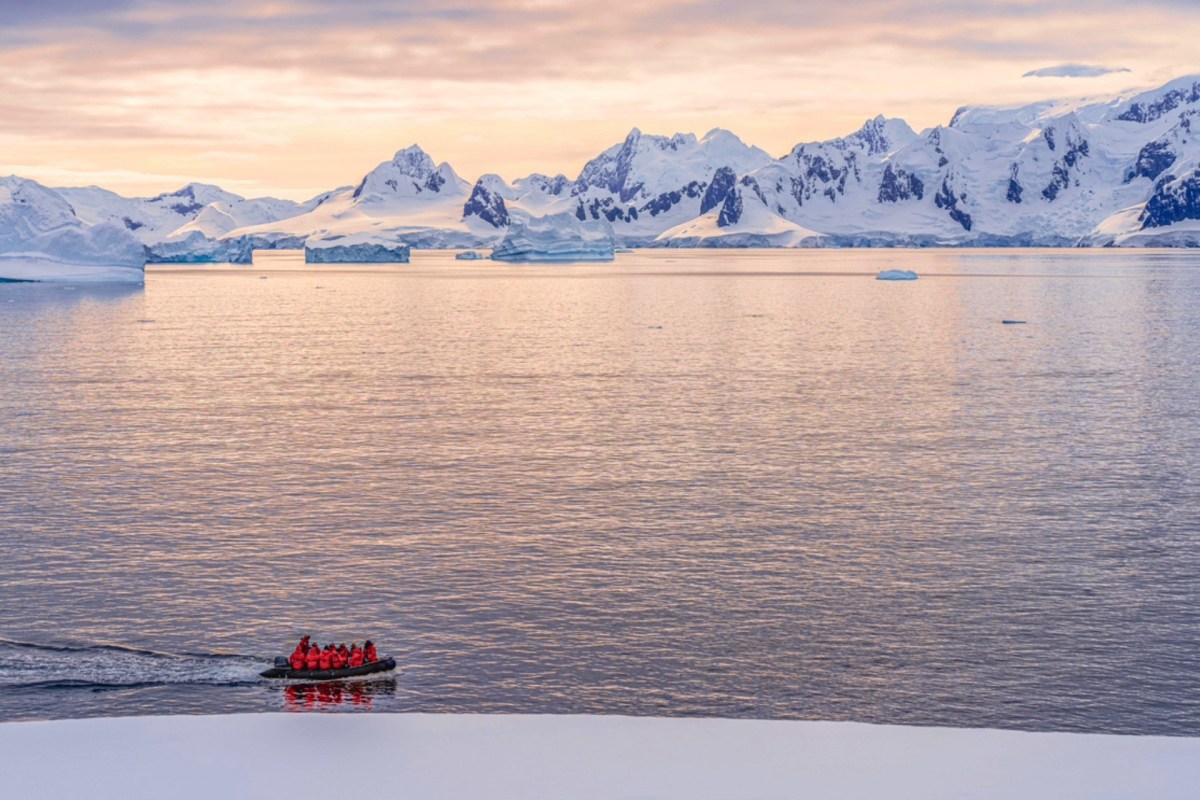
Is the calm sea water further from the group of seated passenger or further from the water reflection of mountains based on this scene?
the water reflection of mountains

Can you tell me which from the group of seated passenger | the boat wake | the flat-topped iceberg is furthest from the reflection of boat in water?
the flat-topped iceberg

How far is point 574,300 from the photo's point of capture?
558 ft

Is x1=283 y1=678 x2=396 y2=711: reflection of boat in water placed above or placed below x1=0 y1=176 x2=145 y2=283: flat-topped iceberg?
below

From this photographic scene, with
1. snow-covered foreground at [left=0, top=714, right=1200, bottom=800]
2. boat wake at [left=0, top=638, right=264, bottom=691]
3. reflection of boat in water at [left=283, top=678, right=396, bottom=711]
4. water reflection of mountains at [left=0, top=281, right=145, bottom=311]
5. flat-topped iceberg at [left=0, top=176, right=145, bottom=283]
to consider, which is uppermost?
flat-topped iceberg at [left=0, top=176, right=145, bottom=283]

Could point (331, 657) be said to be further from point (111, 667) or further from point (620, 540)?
point (620, 540)

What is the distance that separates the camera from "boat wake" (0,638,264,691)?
27.9 m

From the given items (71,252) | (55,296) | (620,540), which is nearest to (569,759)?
(620,540)

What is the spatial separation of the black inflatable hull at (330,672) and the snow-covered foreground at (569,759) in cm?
281

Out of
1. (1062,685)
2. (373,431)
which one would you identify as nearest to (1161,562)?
(1062,685)

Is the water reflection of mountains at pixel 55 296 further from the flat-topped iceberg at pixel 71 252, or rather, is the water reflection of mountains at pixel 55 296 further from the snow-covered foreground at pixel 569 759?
the snow-covered foreground at pixel 569 759

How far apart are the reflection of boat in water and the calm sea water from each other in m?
0.07

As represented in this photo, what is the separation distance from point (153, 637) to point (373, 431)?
27.9 metres

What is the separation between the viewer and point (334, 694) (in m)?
27.7

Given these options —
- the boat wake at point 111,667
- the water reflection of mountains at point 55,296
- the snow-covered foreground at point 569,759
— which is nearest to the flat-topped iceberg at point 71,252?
the water reflection of mountains at point 55,296
